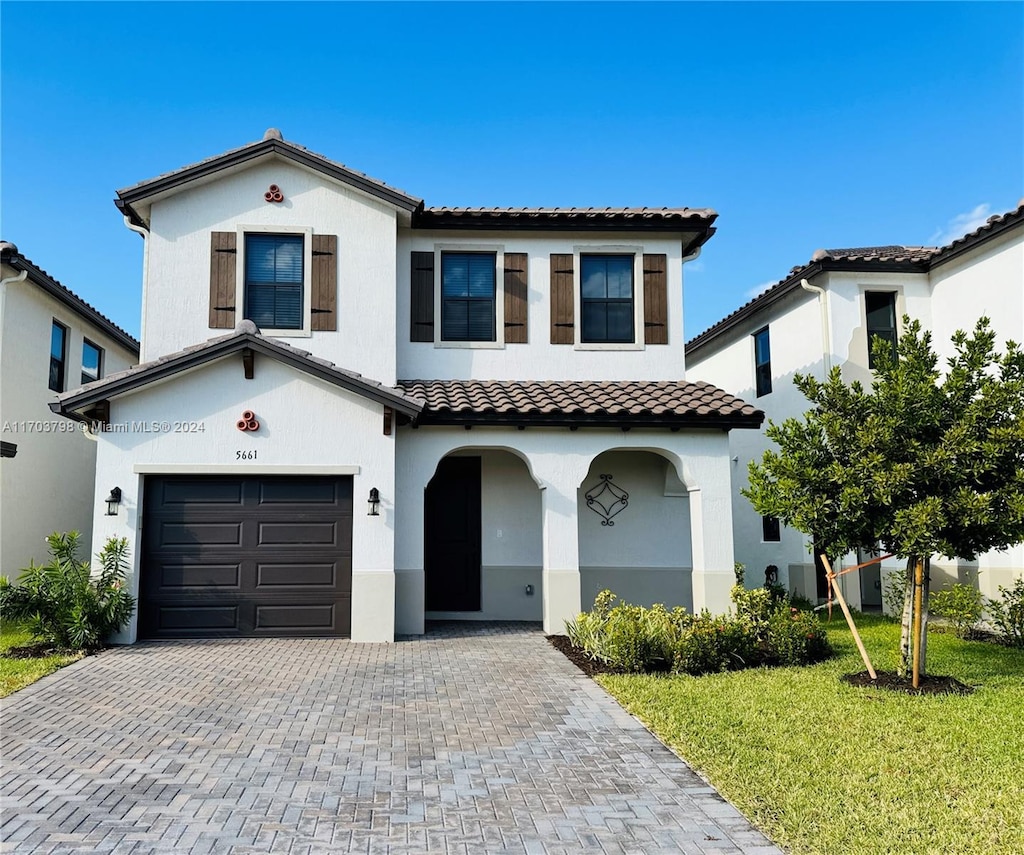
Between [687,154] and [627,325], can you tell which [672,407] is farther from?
[687,154]

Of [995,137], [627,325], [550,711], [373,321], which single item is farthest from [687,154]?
[550,711]

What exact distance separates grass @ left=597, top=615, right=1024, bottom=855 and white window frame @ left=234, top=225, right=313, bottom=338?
7789 mm

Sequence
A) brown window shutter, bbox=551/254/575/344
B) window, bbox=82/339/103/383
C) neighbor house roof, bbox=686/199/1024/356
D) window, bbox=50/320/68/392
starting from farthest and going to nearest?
1. window, bbox=82/339/103/383
2. window, bbox=50/320/68/392
3. brown window shutter, bbox=551/254/575/344
4. neighbor house roof, bbox=686/199/1024/356

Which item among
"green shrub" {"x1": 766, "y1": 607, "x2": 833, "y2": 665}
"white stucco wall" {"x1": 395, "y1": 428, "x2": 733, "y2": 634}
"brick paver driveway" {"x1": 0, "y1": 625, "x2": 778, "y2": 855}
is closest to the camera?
"brick paver driveway" {"x1": 0, "y1": 625, "x2": 778, "y2": 855}

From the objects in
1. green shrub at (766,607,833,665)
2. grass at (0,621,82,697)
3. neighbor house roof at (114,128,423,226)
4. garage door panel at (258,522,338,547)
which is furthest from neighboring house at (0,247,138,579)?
green shrub at (766,607,833,665)

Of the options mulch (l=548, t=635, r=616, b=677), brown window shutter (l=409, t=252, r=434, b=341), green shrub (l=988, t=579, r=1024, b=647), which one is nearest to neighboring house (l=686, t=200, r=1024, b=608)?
green shrub (l=988, t=579, r=1024, b=647)

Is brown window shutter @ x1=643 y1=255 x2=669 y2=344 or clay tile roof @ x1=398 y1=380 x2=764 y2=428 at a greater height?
brown window shutter @ x1=643 y1=255 x2=669 y2=344

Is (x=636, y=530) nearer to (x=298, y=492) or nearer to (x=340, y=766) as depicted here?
(x=298, y=492)

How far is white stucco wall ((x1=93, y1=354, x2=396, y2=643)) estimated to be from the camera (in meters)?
11.6

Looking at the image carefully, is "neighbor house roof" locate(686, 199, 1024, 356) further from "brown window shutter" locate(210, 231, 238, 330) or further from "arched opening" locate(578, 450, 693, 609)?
"brown window shutter" locate(210, 231, 238, 330)

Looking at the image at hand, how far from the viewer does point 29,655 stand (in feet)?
34.0

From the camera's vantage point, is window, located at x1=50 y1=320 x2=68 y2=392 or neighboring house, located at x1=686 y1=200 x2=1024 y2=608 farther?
window, located at x1=50 y1=320 x2=68 y2=392

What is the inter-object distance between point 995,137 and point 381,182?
1082 centimetres

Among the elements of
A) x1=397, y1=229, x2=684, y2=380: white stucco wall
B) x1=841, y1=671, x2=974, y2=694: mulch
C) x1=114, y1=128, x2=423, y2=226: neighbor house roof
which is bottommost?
x1=841, y1=671, x2=974, y2=694: mulch
